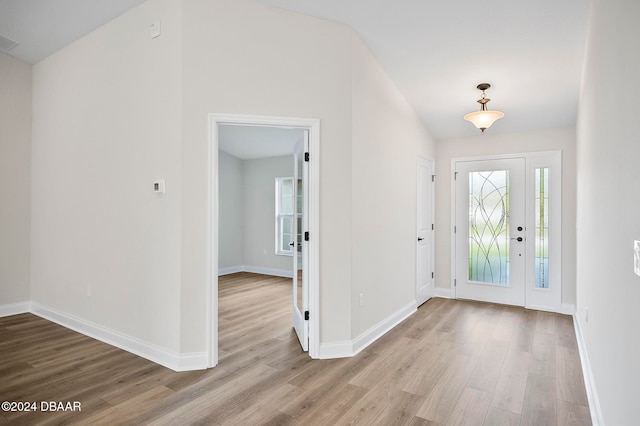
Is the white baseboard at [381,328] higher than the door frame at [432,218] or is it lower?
lower

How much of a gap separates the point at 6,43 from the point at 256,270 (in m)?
5.36

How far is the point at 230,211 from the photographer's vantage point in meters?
7.67

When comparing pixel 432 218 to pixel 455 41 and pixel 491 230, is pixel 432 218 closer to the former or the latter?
pixel 491 230

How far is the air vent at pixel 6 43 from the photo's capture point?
4.03 metres

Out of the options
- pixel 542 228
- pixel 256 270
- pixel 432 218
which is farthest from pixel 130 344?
pixel 542 228

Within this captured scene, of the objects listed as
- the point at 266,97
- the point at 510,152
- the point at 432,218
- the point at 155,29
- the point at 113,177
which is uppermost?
the point at 155,29

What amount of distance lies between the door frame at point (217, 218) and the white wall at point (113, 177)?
0.86 ft

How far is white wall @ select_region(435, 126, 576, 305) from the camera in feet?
15.0

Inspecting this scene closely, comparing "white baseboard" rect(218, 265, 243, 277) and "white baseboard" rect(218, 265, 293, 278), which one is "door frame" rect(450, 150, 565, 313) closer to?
"white baseboard" rect(218, 265, 293, 278)

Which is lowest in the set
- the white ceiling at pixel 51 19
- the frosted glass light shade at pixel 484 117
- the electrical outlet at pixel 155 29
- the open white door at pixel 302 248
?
the open white door at pixel 302 248

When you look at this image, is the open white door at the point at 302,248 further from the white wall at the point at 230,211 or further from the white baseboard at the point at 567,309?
the white wall at the point at 230,211

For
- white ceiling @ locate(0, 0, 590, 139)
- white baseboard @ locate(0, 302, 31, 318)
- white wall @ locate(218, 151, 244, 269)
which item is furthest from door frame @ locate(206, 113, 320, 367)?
white wall @ locate(218, 151, 244, 269)

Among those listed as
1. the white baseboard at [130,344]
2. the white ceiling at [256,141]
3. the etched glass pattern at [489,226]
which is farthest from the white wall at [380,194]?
the white ceiling at [256,141]

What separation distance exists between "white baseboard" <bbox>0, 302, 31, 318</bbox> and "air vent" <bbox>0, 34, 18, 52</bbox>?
3141mm
